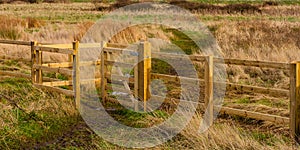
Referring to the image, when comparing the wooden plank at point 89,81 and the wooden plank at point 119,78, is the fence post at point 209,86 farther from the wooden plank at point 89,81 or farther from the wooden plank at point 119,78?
the wooden plank at point 89,81

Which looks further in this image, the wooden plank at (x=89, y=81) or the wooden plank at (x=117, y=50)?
the wooden plank at (x=89, y=81)

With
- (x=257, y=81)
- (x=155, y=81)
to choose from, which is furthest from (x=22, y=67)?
(x=257, y=81)

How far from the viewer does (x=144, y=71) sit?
8.25m

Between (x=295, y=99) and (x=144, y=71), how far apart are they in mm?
2682

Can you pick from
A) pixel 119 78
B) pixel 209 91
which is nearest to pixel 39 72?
pixel 119 78

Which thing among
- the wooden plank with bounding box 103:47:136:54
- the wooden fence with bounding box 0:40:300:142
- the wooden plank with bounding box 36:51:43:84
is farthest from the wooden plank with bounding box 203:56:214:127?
the wooden plank with bounding box 36:51:43:84

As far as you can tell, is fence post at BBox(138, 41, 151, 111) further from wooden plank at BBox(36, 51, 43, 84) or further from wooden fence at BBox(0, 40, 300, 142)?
wooden plank at BBox(36, 51, 43, 84)

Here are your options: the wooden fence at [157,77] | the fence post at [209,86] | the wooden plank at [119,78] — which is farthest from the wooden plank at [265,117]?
the wooden plank at [119,78]

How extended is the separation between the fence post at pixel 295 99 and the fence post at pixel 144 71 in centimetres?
257

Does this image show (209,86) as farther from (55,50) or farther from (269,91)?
(55,50)

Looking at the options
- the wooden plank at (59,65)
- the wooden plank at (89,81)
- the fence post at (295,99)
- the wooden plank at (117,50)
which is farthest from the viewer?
the wooden plank at (59,65)

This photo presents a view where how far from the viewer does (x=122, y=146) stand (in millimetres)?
6582

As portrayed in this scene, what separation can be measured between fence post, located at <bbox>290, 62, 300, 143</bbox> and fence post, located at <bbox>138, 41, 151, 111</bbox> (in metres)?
2.57

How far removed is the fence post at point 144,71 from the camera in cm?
824
